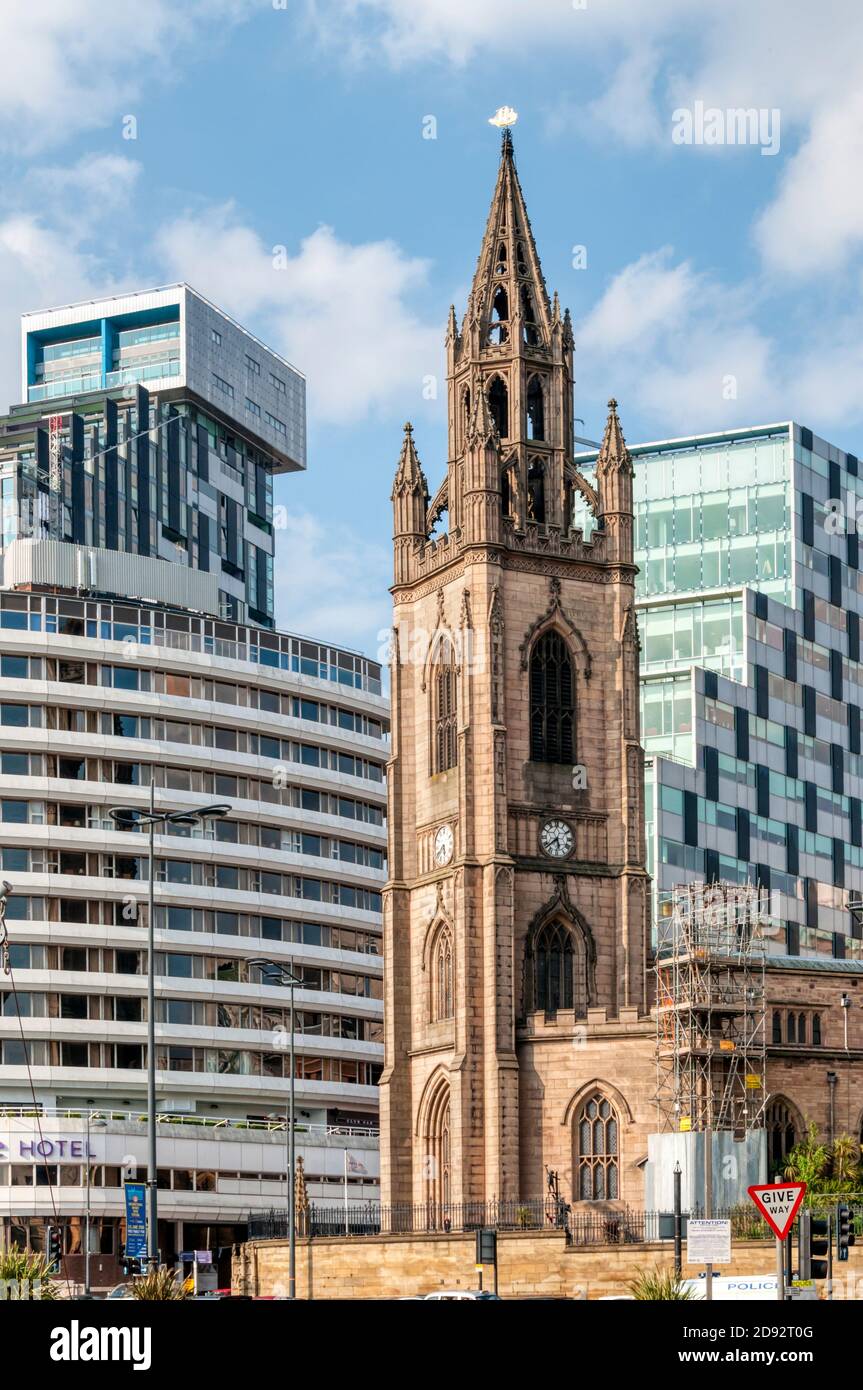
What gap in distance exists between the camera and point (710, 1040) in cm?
7475

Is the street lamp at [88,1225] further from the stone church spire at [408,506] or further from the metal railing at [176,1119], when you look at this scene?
the stone church spire at [408,506]

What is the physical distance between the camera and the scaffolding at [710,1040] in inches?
2940

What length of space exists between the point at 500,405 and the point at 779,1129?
3087cm

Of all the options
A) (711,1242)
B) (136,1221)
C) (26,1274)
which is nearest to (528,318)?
(136,1221)

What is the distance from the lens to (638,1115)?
77.6 meters

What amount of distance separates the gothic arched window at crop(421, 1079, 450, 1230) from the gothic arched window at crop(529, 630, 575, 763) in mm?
12784

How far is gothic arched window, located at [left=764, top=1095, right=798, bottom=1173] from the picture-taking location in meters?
76.2

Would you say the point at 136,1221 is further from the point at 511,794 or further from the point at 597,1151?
the point at 511,794

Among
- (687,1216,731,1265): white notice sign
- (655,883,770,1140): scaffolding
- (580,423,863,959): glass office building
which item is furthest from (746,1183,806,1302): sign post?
(580,423,863,959): glass office building

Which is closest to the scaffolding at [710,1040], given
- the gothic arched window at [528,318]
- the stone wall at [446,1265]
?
the stone wall at [446,1265]

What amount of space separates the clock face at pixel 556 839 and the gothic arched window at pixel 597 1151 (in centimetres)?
957

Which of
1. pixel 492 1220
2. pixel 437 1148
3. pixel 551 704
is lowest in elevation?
Result: pixel 492 1220

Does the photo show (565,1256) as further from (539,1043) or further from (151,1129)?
(151,1129)
